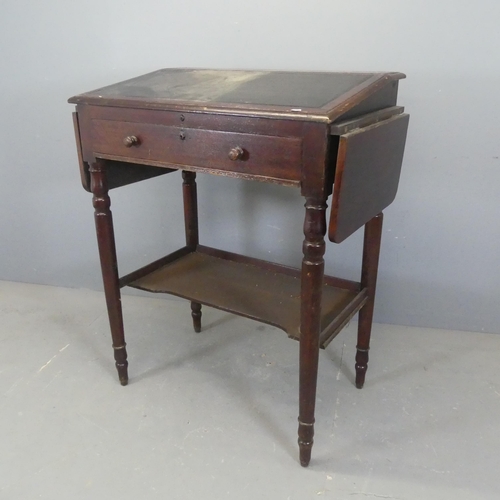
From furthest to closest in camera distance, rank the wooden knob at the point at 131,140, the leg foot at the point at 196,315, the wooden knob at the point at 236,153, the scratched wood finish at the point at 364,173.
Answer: the leg foot at the point at 196,315, the wooden knob at the point at 131,140, the wooden knob at the point at 236,153, the scratched wood finish at the point at 364,173

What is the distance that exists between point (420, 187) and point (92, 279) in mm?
1647

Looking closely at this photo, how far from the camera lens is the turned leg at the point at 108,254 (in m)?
1.65

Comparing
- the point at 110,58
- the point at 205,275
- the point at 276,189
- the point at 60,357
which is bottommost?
the point at 60,357

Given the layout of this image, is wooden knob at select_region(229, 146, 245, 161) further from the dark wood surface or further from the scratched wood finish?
the dark wood surface

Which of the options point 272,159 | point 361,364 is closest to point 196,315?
point 361,364

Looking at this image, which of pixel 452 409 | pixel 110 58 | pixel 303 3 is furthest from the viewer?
pixel 110 58

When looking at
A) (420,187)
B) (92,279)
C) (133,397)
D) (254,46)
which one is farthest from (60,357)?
(420,187)

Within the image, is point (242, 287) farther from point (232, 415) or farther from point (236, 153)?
point (236, 153)

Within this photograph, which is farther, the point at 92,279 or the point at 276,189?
the point at 92,279

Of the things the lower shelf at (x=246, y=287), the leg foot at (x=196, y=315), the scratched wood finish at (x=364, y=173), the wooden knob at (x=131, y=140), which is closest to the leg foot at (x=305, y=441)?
the lower shelf at (x=246, y=287)

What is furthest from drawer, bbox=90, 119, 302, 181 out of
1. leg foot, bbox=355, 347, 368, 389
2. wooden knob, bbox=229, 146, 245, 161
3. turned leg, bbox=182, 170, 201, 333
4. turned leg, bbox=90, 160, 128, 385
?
leg foot, bbox=355, 347, 368, 389

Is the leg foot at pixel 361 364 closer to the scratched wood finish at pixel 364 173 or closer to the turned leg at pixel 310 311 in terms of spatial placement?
the turned leg at pixel 310 311

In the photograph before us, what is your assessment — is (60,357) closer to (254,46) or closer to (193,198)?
(193,198)

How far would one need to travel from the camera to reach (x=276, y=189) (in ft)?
7.11
